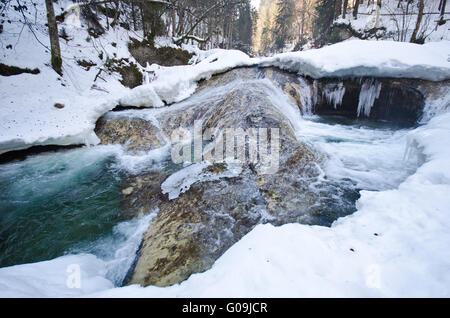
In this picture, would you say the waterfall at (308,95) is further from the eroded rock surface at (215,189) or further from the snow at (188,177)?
the snow at (188,177)

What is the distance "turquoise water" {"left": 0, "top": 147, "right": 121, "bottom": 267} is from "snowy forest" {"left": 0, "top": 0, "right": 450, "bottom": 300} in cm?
3

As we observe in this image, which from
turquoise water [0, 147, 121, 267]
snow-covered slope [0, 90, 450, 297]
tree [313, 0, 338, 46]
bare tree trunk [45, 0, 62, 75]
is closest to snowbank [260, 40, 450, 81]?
snow-covered slope [0, 90, 450, 297]

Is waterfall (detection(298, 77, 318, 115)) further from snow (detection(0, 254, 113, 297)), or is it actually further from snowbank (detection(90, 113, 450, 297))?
snow (detection(0, 254, 113, 297))

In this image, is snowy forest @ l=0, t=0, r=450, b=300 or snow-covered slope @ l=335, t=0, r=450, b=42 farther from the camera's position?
→ snow-covered slope @ l=335, t=0, r=450, b=42

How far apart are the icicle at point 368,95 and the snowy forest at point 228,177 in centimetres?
4

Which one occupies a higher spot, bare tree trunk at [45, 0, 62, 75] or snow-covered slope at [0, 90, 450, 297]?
bare tree trunk at [45, 0, 62, 75]

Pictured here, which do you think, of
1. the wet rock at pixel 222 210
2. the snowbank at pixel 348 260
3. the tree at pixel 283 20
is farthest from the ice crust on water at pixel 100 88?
the tree at pixel 283 20

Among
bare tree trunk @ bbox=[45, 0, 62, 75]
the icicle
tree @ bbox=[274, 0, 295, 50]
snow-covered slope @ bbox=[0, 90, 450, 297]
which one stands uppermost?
tree @ bbox=[274, 0, 295, 50]

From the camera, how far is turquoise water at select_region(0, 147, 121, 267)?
7.89ft

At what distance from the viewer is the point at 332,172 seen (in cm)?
328

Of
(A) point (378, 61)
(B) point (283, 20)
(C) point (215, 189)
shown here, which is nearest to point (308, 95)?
(A) point (378, 61)

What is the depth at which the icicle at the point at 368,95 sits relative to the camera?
5.89 meters
